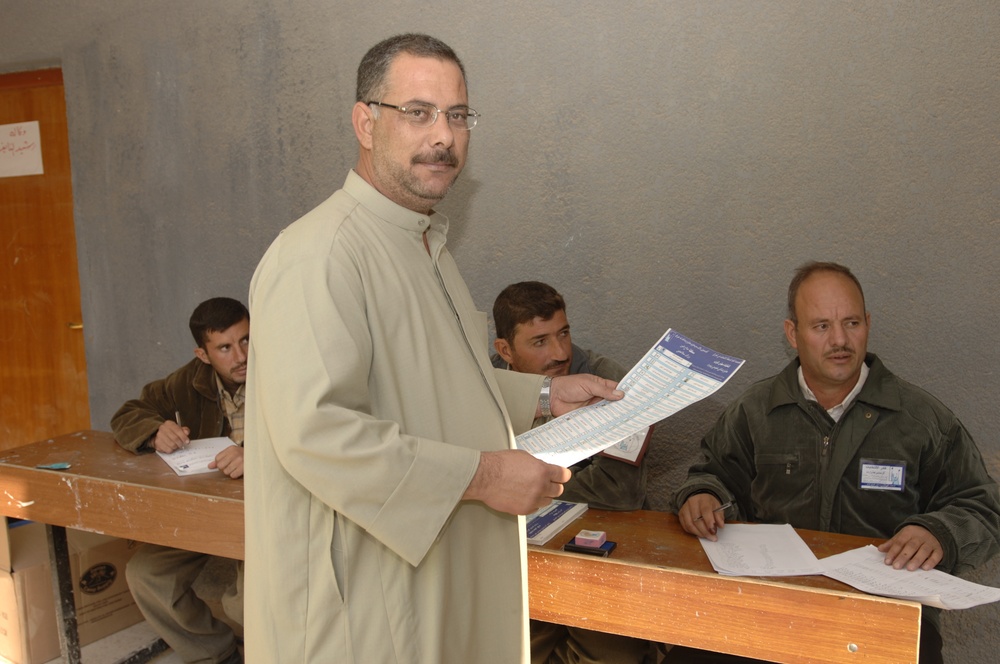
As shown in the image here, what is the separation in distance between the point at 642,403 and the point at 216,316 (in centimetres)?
204

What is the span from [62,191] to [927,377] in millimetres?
A: 4656

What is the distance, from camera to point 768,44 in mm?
3000

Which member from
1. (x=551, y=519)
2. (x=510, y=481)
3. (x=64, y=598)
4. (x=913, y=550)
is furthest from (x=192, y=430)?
(x=913, y=550)

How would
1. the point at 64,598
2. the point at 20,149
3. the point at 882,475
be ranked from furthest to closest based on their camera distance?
the point at 20,149, the point at 64,598, the point at 882,475

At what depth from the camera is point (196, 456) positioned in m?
2.87

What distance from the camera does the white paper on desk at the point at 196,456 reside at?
276cm

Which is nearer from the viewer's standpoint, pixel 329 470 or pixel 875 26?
pixel 329 470

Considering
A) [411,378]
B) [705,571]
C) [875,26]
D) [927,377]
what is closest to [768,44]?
[875,26]

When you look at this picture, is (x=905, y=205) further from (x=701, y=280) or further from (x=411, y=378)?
(x=411, y=378)

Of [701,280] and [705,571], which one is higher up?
[701,280]

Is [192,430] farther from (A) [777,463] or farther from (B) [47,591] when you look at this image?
(A) [777,463]

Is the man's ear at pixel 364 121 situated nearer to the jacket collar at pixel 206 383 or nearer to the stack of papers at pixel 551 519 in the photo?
the stack of papers at pixel 551 519

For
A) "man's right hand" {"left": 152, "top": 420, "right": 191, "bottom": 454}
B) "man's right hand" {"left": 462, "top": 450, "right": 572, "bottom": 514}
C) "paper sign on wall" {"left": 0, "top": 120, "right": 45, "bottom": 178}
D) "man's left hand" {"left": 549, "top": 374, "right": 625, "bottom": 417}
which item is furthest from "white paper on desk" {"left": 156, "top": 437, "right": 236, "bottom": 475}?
"paper sign on wall" {"left": 0, "top": 120, "right": 45, "bottom": 178}

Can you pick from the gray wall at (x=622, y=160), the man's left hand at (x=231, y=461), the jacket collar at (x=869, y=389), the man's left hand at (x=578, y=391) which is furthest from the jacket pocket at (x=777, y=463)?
the man's left hand at (x=231, y=461)
